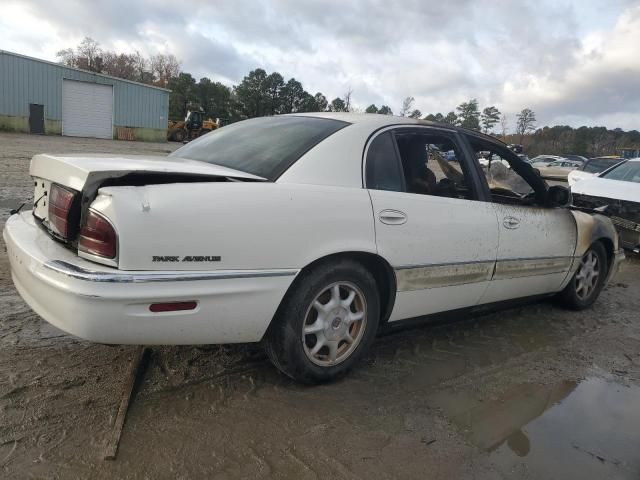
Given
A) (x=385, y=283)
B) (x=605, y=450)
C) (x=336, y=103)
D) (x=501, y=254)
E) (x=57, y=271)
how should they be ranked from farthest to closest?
(x=336, y=103) → (x=501, y=254) → (x=385, y=283) → (x=605, y=450) → (x=57, y=271)

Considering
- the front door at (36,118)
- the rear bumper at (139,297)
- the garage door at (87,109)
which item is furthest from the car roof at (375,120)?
the garage door at (87,109)

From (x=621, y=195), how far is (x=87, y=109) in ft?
94.0

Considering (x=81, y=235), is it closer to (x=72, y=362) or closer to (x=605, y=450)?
(x=72, y=362)

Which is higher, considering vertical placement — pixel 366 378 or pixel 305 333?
pixel 305 333

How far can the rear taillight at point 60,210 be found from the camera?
232cm

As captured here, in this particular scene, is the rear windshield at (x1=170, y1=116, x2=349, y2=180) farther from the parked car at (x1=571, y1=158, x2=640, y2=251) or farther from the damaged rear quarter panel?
the parked car at (x1=571, y1=158, x2=640, y2=251)

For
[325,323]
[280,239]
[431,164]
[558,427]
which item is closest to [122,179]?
[280,239]

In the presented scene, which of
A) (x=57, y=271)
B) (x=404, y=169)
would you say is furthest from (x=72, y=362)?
(x=404, y=169)

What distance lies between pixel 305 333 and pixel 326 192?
772 mm

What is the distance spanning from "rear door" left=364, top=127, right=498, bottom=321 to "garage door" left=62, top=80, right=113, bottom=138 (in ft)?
95.5

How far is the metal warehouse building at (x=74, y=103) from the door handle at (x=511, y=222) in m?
28.4

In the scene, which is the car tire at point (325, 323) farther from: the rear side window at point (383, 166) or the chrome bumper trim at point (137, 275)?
the rear side window at point (383, 166)

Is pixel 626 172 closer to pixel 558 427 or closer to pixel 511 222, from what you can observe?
pixel 511 222

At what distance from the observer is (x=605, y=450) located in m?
2.50
